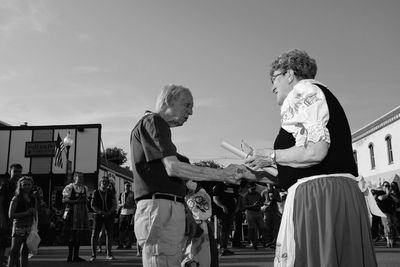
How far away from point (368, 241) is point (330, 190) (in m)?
0.35

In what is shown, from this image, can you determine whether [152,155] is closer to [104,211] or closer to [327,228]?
[327,228]

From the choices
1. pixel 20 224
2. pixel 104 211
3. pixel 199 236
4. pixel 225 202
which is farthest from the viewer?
pixel 225 202

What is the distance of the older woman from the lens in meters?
2.39

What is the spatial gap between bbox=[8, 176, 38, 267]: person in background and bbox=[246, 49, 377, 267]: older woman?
5.38 metres

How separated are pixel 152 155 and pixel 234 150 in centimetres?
64

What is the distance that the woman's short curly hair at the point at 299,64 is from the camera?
2854 mm

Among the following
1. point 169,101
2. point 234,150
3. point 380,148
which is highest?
point 380,148

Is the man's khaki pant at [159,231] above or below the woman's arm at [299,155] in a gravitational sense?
below

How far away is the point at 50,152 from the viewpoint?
89.2 feet

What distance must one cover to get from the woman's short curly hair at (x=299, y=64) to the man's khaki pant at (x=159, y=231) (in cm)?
122

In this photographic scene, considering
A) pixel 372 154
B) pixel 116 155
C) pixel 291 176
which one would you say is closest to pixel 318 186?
pixel 291 176

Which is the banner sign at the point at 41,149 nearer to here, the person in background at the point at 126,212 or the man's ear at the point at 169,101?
the person in background at the point at 126,212

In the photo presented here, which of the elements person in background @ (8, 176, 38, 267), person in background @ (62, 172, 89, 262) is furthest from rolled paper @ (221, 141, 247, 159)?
person in background @ (62, 172, 89, 262)

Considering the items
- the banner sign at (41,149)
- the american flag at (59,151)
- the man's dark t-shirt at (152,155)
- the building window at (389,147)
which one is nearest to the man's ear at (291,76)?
the man's dark t-shirt at (152,155)
